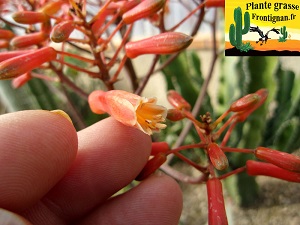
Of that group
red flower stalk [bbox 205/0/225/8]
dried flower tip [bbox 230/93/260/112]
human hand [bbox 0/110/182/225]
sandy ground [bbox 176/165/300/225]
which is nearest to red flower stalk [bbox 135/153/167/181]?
human hand [bbox 0/110/182/225]

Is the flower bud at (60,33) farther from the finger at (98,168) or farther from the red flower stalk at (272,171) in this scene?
the red flower stalk at (272,171)

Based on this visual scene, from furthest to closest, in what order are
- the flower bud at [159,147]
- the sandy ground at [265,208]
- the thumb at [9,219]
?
Result: the sandy ground at [265,208] < the flower bud at [159,147] < the thumb at [9,219]

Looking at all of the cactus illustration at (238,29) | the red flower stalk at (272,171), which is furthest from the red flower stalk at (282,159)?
the cactus illustration at (238,29)

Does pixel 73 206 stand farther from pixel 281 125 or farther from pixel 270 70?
pixel 281 125

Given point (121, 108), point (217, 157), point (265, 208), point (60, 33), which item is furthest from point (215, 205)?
point (265, 208)

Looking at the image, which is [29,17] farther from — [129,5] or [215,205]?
[215,205]

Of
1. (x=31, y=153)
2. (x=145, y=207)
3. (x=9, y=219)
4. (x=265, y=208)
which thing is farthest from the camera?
(x=265, y=208)

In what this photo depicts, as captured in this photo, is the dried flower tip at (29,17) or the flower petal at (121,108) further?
the dried flower tip at (29,17)
